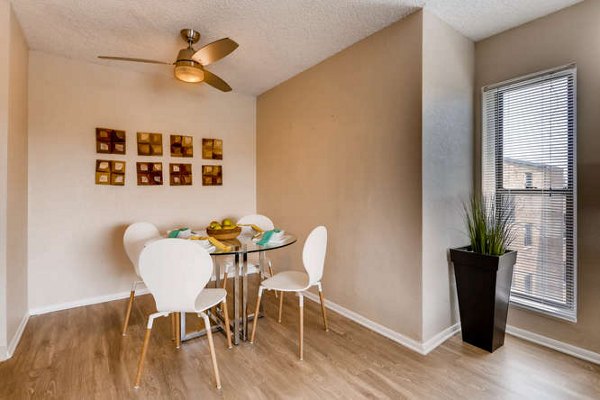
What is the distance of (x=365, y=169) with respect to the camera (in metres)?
2.64

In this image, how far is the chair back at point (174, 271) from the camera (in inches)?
67.3

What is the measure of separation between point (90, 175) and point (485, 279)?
3.72 m

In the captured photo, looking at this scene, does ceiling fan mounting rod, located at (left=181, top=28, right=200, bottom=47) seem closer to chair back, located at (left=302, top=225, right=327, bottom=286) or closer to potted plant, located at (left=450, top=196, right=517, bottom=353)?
chair back, located at (left=302, top=225, right=327, bottom=286)

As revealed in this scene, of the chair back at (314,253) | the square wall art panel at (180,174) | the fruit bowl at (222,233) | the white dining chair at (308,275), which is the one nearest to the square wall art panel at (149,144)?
the square wall art panel at (180,174)

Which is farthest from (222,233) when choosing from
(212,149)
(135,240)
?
(212,149)

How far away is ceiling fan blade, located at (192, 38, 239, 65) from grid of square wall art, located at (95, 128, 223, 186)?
1.41m

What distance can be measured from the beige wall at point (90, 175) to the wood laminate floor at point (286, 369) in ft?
2.24

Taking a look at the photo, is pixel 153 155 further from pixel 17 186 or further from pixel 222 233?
pixel 222 233

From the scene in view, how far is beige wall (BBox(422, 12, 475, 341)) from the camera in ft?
7.34

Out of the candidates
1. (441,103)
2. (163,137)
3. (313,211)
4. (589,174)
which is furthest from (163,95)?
(589,174)

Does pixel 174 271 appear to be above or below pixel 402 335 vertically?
above

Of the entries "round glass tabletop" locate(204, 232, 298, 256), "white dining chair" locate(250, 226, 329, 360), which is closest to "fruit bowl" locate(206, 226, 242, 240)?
"round glass tabletop" locate(204, 232, 298, 256)

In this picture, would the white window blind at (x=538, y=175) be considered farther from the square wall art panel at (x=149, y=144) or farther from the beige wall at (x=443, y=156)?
the square wall art panel at (x=149, y=144)

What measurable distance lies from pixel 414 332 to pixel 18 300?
3.16 m
